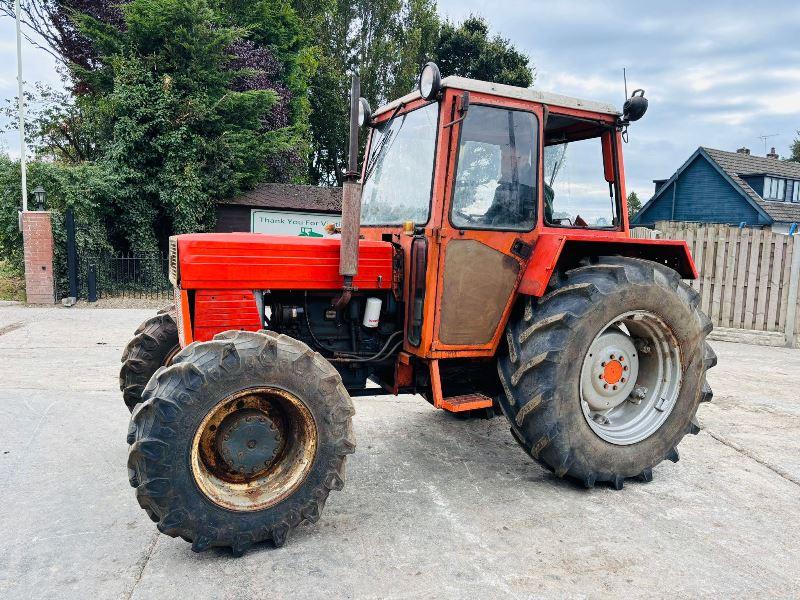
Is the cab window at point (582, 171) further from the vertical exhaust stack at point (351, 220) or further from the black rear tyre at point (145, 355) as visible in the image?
the black rear tyre at point (145, 355)

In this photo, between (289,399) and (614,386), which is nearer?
(289,399)

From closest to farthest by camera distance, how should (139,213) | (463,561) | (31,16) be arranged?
1. (463,561)
2. (139,213)
3. (31,16)

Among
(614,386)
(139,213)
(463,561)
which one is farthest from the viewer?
(139,213)

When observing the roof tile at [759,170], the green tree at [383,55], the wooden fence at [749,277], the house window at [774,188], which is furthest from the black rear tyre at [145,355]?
the house window at [774,188]

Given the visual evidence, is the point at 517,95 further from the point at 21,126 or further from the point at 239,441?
the point at 21,126

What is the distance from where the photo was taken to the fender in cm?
357

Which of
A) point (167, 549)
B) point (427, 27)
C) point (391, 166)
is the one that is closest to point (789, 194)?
point (427, 27)

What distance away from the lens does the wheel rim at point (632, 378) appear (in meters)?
3.83

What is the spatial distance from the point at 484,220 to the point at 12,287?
14103 mm

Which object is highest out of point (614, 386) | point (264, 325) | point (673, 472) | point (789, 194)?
point (789, 194)

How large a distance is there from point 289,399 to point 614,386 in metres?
2.21

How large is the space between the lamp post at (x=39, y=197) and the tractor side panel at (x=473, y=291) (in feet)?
37.1

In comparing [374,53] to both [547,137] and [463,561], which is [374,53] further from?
[463,561]

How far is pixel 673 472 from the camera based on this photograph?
13.1 ft
